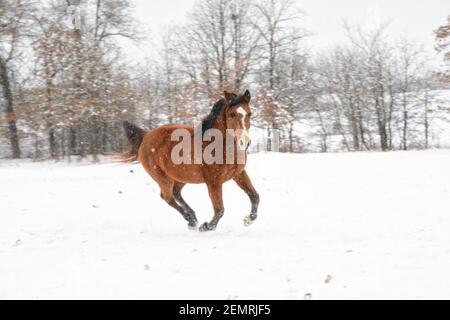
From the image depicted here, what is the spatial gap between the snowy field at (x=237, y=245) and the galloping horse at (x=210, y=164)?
1.56ft

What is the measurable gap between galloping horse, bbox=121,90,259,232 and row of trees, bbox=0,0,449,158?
14.8 meters

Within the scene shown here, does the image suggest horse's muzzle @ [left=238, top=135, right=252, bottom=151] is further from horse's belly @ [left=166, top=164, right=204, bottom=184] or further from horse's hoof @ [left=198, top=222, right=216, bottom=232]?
horse's hoof @ [left=198, top=222, right=216, bottom=232]

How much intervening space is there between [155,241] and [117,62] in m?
Result: 25.8

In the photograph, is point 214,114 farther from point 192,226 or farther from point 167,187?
point 192,226

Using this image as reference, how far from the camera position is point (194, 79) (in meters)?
28.1

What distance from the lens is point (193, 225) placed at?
6.47m

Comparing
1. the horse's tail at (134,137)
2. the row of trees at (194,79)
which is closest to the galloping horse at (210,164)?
the horse's tail at (134,137)

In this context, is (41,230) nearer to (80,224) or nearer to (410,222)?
(80,224)

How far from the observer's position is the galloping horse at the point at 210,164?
223 inches

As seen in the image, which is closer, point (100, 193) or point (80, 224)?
point (80, 224)

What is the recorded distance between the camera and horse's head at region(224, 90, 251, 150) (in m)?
5.52

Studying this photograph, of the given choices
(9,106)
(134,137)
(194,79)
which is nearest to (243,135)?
(134,137)

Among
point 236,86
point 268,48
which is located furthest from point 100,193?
point 268,48

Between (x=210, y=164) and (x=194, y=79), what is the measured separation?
23064 mm
